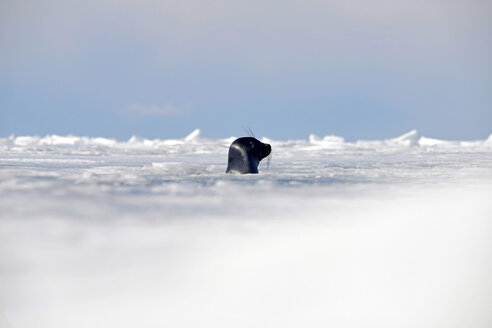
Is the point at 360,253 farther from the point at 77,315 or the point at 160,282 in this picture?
the point at 77,315

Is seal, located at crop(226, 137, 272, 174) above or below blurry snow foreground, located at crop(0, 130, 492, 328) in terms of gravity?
above

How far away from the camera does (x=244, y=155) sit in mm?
8055

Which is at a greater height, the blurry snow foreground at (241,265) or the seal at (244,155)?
the seal at (244,155)

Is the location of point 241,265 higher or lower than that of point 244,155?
lower

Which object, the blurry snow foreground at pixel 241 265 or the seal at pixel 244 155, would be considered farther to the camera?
the seal at pixel 244 155

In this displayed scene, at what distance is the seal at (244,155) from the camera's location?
7.96m

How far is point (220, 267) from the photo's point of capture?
269 cm

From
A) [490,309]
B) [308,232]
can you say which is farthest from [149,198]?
[490,309]

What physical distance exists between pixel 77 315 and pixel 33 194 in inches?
94.9

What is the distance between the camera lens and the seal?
26.1 feet

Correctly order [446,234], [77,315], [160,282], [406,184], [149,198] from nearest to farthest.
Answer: [77,315]
[160,282]
[446,234]
[149,198]
[406,184]

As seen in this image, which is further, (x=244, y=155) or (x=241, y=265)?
(x=244, y=155)

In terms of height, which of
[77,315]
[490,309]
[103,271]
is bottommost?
[490,309]

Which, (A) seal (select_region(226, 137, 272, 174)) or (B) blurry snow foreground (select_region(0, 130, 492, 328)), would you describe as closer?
(B) blurry snow foreground (select_region(0, 130, 492, 328))
